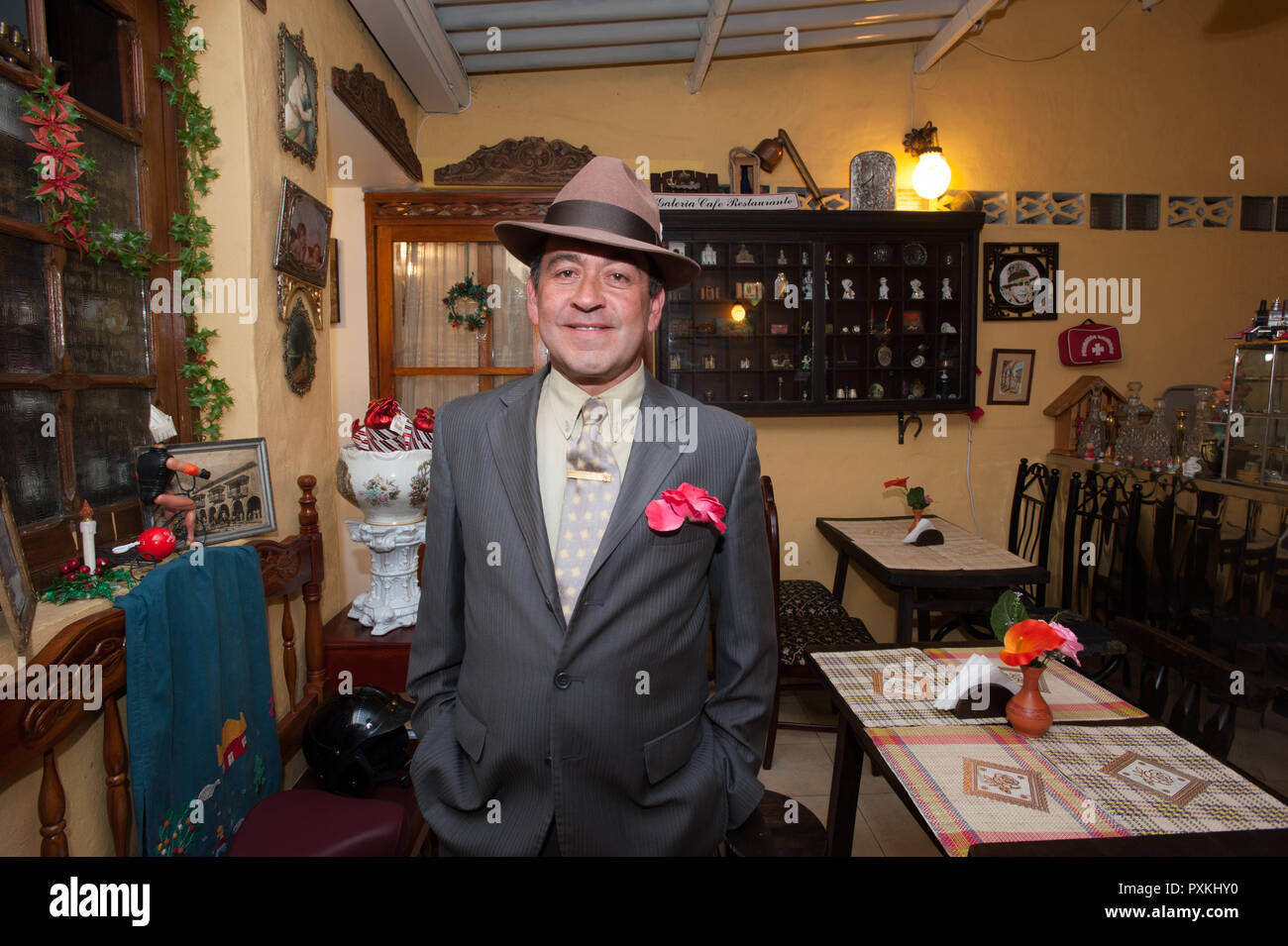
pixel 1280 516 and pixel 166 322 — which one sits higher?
pixel 166 322

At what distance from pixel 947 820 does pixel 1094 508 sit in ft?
10.8

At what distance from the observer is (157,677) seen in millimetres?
1505

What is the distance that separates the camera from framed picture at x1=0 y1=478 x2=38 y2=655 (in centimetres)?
121

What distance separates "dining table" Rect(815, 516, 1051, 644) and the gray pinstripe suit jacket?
1889 millimetres

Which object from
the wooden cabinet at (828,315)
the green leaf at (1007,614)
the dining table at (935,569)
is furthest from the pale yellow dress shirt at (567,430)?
the wooden cabinet at (828,315)

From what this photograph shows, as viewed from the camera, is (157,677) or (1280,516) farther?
(1280,516)

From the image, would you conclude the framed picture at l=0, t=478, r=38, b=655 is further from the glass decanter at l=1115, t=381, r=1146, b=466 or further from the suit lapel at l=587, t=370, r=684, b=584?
the glass decanter at l=1115, t=381, r=1146, b=466

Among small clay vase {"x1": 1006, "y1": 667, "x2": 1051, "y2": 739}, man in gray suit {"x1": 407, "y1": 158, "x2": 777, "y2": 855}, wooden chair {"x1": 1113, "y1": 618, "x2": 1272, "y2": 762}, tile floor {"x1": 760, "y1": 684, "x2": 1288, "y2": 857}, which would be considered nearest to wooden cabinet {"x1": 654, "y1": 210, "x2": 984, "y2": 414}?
tile floor {"x1": 760, "y1": 684, "x2": 1288, "y2": 857}

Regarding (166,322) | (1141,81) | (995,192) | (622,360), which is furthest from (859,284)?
(166,322)

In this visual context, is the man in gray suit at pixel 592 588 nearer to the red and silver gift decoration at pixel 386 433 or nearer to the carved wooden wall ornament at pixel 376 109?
the red and silver gift decoration at pixel 386 433

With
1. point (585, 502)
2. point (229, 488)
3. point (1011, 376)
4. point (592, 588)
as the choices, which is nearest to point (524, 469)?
point (585, 502)

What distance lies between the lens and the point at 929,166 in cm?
411

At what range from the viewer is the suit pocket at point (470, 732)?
4.12ft

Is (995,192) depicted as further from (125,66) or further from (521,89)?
(125,66)
